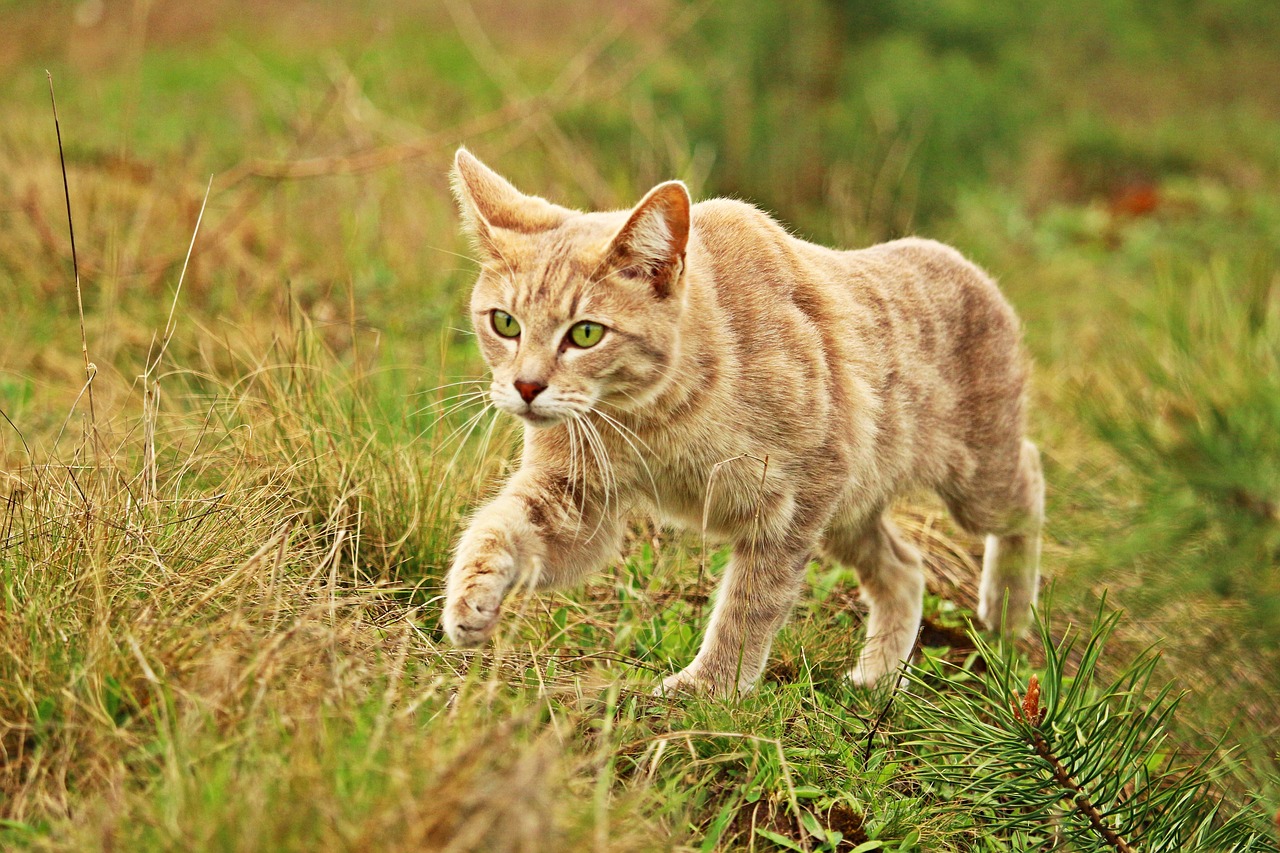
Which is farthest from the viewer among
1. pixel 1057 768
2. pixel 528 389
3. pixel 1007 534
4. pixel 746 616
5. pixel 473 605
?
pixel 1007 534

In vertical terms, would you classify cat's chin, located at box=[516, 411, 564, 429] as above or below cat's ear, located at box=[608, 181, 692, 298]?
below

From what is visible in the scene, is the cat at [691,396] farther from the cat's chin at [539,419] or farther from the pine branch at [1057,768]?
the pine branch at [1057,768]

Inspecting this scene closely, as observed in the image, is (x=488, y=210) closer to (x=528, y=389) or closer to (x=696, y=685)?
(x=528, y=389)

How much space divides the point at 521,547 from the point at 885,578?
4.51ft

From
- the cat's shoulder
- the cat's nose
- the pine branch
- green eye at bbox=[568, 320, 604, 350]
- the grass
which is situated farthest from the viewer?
the cat's shoulder

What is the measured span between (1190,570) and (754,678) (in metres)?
1.48

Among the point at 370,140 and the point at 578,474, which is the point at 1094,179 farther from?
the point at 578,474

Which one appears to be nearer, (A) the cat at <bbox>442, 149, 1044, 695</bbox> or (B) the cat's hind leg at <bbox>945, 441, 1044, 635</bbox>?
(A) the cat at <bbox>442, 149, 1044, 695</bbox>

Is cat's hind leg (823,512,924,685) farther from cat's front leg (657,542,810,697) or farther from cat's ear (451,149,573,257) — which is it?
cat's ear (451,149,573,257)

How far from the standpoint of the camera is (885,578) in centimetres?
359

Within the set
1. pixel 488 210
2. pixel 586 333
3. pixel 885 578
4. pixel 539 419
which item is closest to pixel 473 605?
pixel 539 419

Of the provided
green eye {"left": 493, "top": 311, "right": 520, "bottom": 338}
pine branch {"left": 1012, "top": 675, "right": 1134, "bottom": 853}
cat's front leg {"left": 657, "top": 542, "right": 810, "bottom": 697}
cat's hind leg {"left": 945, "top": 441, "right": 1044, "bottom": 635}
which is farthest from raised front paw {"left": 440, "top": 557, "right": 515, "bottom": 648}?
cat's hind leg {"left": 945, "top": 441, "right": 1044, "bottom": 635}

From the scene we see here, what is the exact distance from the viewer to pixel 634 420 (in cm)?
292

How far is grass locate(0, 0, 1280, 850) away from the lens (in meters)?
1.82
